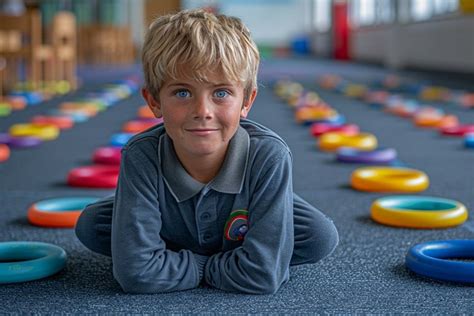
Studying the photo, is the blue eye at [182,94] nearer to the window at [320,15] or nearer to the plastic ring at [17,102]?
the plastic ring at [17,102]

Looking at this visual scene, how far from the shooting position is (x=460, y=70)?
30.8ft

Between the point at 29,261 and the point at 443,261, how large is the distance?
0.95 metres

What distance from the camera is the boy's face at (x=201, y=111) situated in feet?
5.03

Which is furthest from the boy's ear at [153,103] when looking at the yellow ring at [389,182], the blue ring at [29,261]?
the yellow ring at [389,182]

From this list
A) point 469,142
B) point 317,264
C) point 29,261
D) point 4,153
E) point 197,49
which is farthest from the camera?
point 469,142

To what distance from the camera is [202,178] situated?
1.67m

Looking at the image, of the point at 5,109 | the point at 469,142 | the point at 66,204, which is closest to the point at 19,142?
the point at 66,204

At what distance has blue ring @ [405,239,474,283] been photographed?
1662mm

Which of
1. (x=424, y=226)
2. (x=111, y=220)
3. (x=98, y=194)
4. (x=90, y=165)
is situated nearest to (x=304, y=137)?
(x=90, y=165)

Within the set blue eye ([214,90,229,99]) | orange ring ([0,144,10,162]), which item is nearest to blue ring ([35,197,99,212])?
blue eye ([214,90,229,99])

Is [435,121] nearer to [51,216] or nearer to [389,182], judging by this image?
[389,182]

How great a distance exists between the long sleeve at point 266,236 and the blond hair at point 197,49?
8.3 inches

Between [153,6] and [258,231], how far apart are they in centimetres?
1797

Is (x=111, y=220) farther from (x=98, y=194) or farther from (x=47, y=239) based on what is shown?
(x=98, y=194)
